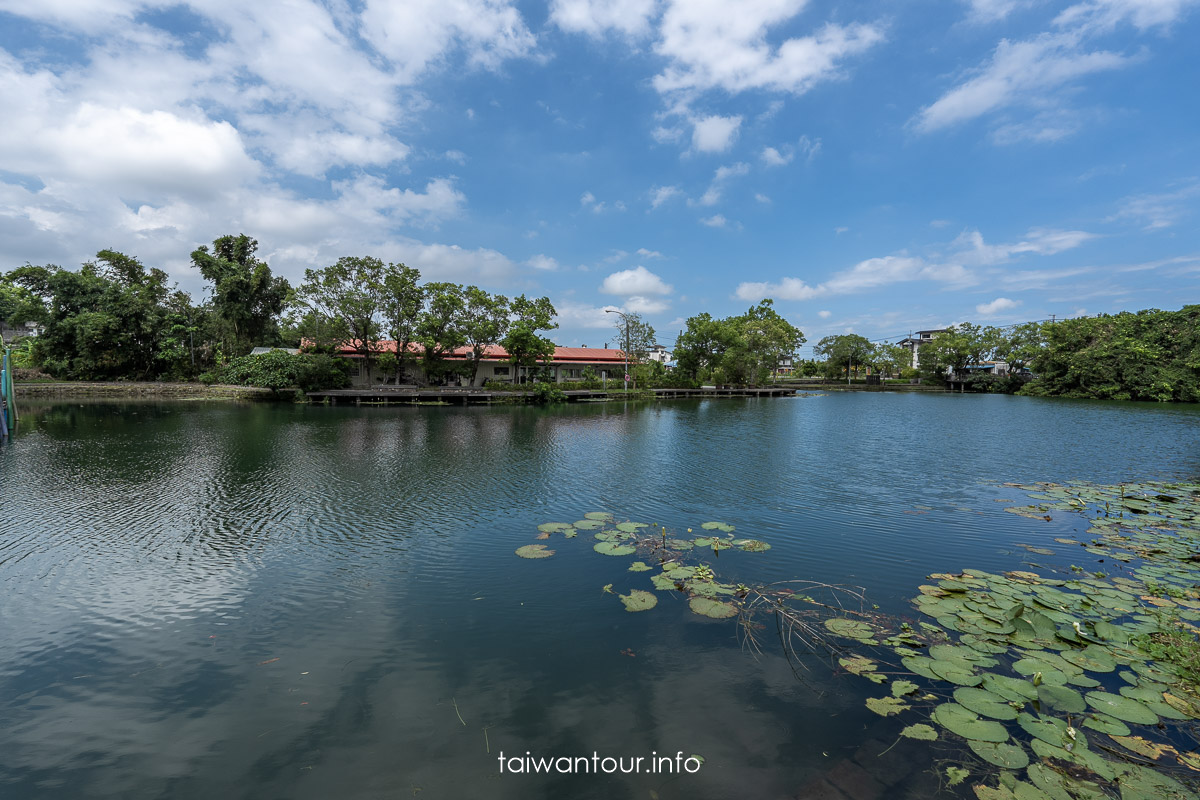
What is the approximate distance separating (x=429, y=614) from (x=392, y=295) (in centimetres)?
3961

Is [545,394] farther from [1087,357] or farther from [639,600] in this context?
[1087,357]

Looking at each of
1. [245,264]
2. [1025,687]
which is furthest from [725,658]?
[245,264]

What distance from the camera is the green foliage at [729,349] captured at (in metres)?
63.4

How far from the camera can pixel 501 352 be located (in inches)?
2048

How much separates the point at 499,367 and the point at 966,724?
4992 centimetres

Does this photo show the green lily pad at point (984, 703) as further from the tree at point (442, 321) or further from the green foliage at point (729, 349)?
the green foliage at point (729, 349)

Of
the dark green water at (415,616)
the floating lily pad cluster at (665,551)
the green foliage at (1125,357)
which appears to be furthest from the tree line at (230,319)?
the green foliage at (1125,357)

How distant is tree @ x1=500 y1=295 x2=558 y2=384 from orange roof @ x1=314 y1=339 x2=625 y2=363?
3.30 meters

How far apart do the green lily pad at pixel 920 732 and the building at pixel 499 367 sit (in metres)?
44.8

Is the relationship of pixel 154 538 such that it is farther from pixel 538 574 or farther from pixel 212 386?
pixel 212 386

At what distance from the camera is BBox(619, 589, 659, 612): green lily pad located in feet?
23.7

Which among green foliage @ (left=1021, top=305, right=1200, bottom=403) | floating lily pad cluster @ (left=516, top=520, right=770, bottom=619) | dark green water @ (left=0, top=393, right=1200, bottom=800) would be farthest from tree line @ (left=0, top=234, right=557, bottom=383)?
green foliage @ (left=1021, top=305, right=1200, bottom=403)

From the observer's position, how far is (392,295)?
4141 centimetres

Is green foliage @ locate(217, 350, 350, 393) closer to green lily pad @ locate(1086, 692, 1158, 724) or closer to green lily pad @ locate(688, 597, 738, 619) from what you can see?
green lily pad @ locate(688, 597, 738, 619)
